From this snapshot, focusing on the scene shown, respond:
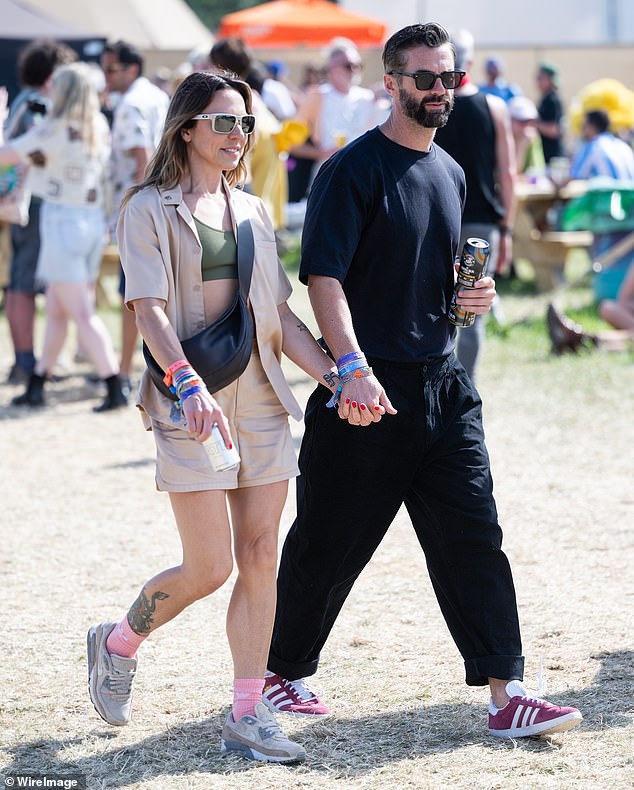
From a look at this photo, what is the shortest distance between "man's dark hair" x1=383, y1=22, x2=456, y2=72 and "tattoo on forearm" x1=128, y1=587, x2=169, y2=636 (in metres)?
1.57

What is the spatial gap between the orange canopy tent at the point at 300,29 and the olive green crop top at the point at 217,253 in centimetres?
1830

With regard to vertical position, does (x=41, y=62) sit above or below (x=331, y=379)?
above

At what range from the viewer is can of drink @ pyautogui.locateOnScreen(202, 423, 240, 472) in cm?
307

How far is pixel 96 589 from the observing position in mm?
4855

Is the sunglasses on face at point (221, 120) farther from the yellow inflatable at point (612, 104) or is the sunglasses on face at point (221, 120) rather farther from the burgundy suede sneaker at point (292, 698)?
the yellow inflatable at point (612, 104)

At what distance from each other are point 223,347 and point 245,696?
3.13ft

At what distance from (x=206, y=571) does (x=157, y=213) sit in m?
0.94

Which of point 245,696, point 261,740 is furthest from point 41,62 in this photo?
point 261,740

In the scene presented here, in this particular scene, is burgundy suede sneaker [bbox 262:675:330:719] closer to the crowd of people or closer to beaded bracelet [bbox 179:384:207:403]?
the crowd of people

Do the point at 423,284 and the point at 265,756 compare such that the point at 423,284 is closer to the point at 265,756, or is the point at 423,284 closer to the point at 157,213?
the point at 157,213

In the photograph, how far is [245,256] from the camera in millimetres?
3338

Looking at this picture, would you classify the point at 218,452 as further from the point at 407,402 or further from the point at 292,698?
the point at 292,698

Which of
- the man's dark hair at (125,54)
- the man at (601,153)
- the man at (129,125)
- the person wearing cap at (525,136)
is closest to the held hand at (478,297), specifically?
the man at (129,125)

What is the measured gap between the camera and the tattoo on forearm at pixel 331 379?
332 cm
